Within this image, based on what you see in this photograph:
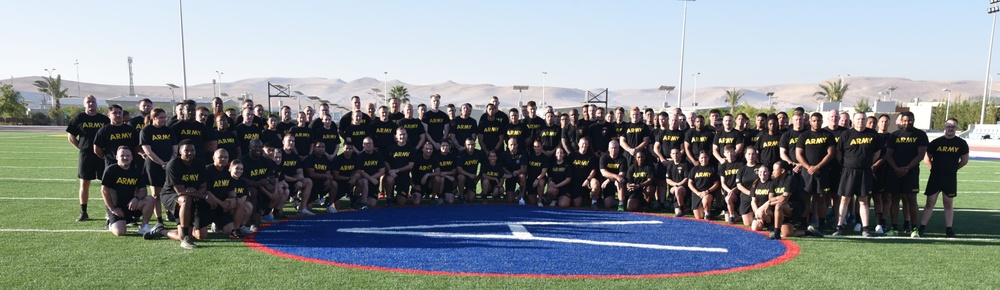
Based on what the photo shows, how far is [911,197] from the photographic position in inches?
323

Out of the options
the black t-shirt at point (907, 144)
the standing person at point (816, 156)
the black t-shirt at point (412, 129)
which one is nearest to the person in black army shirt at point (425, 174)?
the black t-shirt at point (412, 129)

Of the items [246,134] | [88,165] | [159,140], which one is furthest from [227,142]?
[88,165]

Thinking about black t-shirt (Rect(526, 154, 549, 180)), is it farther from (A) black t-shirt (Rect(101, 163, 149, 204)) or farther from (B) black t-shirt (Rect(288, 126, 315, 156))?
(A) black t-shirt (Rect(101, 163, 149, 204))

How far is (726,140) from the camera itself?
9.49 meters

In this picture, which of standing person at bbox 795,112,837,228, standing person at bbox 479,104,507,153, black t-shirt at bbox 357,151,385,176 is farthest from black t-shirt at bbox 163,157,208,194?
standing person at bbox 795,112,837,228

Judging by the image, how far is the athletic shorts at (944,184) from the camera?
7.94 m

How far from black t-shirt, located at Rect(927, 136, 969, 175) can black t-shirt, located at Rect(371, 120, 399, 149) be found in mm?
8347

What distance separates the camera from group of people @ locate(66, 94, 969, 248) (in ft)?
24.5

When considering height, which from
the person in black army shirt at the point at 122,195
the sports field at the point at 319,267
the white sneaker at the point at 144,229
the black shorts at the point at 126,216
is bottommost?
the sports field at the point at 319,267

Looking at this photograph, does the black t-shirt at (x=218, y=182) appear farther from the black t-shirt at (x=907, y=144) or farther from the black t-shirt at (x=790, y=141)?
the black t-shirt at (x=907, y=144)

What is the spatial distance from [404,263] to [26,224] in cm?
549

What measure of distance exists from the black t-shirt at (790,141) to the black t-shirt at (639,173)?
2.23 meters

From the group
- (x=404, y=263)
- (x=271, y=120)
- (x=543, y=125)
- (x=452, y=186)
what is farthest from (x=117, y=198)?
(x=543, y=125)

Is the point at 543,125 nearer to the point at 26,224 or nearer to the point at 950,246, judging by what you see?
the point at 950,246
